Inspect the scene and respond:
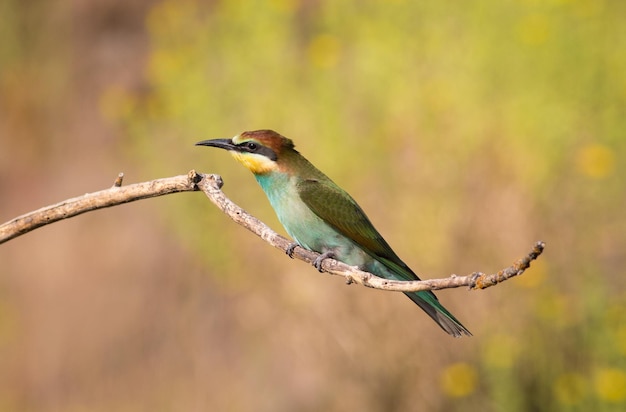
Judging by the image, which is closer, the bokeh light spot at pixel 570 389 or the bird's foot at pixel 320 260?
the bird's foot at pixel 320 260

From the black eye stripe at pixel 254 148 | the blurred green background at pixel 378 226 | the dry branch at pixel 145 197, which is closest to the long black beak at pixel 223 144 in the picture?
the black eye stripe at pixel 254 148

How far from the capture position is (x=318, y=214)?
2.91m

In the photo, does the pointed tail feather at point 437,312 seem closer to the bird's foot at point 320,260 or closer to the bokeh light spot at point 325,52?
the bird's foot at point 320,260

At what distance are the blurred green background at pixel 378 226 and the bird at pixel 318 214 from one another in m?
1.21

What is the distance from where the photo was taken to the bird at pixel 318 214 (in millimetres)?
2875

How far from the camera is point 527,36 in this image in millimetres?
4398

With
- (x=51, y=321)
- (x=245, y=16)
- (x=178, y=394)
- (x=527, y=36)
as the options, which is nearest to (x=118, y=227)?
(x=51, y=321)

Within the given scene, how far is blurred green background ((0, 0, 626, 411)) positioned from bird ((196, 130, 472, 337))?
3.97ft

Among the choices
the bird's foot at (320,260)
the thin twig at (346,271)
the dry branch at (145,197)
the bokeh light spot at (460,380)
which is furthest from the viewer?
the bokeh light spot at (460,380)

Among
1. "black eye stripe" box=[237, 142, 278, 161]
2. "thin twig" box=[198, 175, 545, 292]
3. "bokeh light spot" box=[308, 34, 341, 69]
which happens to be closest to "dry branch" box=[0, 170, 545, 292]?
"thin twig" box=[198, 175, 545, 292]

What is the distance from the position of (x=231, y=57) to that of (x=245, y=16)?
0.68 feet

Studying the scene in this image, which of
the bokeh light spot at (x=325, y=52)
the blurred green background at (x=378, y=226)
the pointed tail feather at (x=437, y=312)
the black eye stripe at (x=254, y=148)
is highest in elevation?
the bokeh light spot at (x=325, y=52)

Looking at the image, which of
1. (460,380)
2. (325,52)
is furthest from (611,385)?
(325,52)

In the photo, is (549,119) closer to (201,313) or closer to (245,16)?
(245,16)
